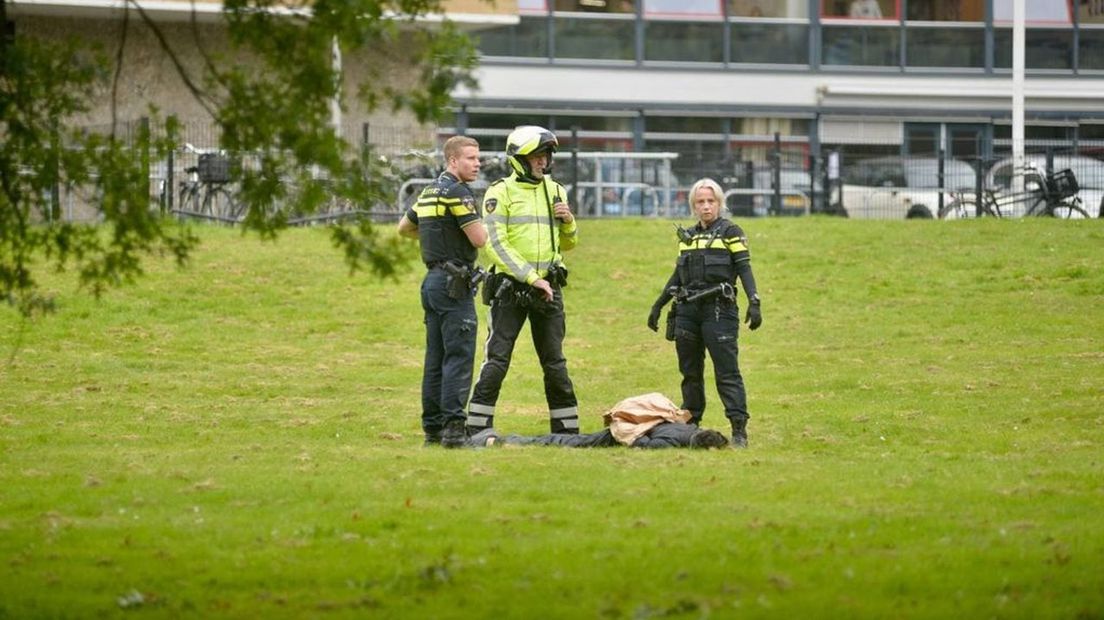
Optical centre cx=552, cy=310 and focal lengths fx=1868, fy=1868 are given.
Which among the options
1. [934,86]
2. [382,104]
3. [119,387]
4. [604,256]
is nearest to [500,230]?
[382,104]

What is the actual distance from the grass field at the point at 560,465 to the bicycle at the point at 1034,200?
5.82 metres

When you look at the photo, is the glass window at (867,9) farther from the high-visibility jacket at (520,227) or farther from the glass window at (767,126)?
the high-visibility jacket at (520,227)

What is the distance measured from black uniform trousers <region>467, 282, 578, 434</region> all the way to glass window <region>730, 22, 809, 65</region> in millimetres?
31862

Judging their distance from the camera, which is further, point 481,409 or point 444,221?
point 481,409

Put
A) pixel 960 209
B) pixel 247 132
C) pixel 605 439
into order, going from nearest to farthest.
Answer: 1. pixel 247 132
2. pixel 605 439
3. pixel 960 209

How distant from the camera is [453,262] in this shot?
40.6ft

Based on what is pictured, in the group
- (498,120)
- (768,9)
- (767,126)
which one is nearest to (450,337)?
(498,120)

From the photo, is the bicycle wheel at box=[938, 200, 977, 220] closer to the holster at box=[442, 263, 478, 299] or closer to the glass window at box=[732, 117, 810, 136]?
the glass window at box=[732, 117, 810, 136]

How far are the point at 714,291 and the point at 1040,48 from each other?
35.0 metres

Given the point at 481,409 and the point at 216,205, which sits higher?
the point at 216,205

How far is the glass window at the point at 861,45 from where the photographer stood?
44.5 meters

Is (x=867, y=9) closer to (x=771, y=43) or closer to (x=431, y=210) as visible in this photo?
(x=771, y=43)

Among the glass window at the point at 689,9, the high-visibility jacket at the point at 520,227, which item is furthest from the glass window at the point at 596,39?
the high-visibility jacket at the point at 520,227

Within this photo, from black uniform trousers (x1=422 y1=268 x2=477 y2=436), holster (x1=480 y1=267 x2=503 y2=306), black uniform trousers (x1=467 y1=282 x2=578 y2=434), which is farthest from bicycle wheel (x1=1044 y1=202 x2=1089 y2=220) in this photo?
black uniform trousers (x1=422 y1=268 x2=477 y2=436)
